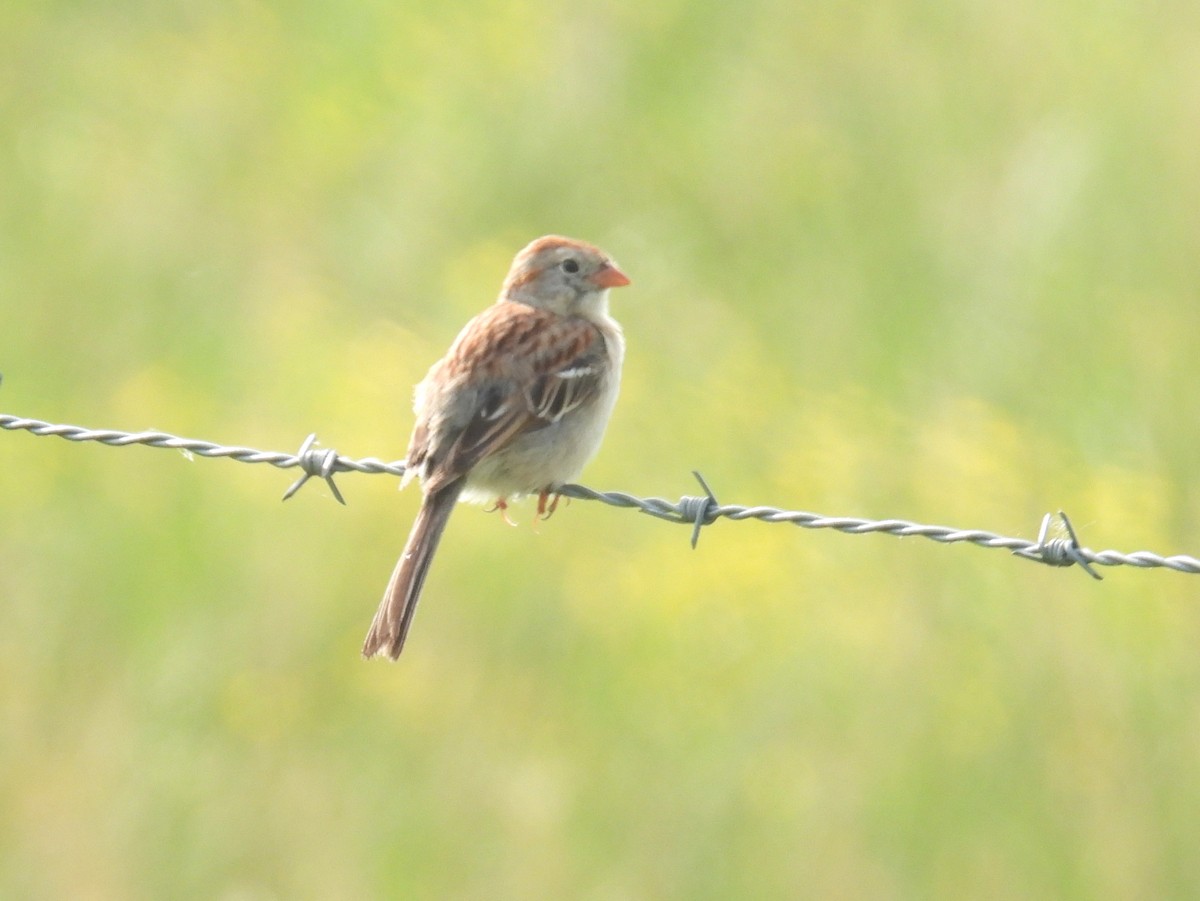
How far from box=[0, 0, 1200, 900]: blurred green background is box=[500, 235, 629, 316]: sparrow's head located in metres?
0.77

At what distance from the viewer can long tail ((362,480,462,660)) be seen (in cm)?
501

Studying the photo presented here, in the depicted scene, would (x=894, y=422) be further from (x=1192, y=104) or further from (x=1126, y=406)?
(x=1192, y=104)

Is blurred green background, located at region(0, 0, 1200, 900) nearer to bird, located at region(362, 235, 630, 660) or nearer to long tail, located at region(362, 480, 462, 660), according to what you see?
bird, located at region(362, 235, 630, 660)

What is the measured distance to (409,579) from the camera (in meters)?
5.17

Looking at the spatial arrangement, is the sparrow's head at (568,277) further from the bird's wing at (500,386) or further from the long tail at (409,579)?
the long tail at (409,579)

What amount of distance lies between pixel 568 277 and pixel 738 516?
1959 mm

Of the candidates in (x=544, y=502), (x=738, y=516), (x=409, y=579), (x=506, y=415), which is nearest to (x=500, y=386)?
(x=506, y=415)

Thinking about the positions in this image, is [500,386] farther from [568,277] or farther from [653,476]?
[653,476]

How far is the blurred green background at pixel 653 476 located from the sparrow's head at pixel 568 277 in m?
0.77

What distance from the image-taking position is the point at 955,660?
5.86 m

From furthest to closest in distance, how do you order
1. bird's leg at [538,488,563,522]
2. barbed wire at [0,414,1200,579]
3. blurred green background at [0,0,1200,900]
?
1. bird's leg at [538,488,563,522]
2. blurred green background at [0,0,1200,900]
3. barbed wire at [0,414,1200,579]

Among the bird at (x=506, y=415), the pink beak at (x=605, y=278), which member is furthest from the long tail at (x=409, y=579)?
the pink beak at (x=605, y=278)

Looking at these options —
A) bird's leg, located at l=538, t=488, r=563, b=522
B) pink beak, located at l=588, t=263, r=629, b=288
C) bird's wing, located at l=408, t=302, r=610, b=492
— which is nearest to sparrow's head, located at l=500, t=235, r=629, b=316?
pink beak, located at l=588, t=263, r=629, b=288

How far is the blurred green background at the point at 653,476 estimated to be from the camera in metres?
5.71
